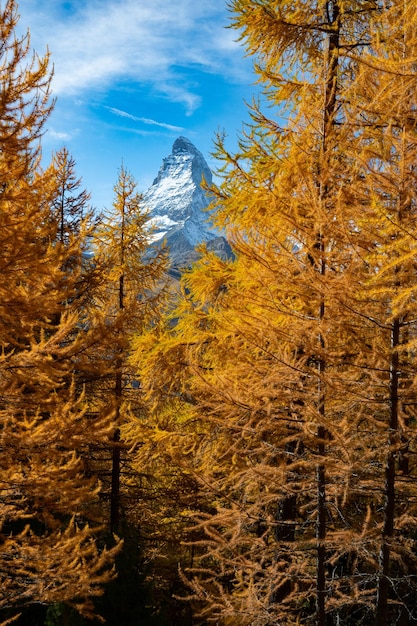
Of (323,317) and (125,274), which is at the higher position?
(125,274)

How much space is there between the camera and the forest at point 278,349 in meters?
4.33

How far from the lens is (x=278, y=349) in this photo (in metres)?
4.95

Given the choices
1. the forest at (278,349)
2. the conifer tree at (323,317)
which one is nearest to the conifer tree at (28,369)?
the forest at (278,349)

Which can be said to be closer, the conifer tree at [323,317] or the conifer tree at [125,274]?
the conifer tree at [323,317]

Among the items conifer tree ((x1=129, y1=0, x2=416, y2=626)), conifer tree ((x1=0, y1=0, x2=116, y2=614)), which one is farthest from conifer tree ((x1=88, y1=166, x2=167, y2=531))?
conifer tree ((x1=0, y1=0, x2=116, y2=614))

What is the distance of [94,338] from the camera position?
6.86m

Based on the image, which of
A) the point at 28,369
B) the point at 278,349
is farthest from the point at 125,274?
the point at 278,349

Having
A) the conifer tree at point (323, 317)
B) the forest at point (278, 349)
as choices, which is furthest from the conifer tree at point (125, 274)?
the conifer tree at point (323, 317)

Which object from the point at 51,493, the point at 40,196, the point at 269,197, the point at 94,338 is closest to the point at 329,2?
the point at 269,197

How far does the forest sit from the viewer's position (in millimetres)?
4328

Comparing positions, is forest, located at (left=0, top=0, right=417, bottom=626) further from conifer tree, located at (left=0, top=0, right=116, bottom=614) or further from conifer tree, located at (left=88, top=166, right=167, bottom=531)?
conifer tree, located at (left=88, top=166, right=167, bottom=531)

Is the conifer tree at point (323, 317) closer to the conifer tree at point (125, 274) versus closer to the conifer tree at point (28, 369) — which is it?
the conifer tree at point (28, 369)

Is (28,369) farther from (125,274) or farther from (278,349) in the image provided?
(125,274)

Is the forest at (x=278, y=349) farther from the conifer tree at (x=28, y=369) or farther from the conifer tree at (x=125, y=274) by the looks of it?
the conifer tree at (x=125, y=274)
